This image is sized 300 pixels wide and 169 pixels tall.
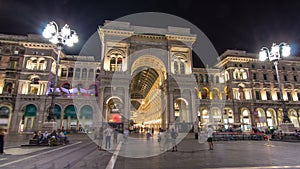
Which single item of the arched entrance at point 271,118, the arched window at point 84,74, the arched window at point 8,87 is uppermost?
the arched window at point 84,74

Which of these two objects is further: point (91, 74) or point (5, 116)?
point (91, 74)

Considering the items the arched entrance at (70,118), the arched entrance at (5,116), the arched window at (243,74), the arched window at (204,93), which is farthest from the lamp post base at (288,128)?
the arched entrance at (5,116)

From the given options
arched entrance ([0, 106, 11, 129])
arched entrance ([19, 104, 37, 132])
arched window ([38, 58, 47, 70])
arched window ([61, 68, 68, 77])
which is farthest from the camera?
arched window ([61, 68, 68, 77])

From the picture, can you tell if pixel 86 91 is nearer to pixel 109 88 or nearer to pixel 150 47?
pixel 109 88

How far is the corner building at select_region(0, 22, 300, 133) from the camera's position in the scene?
33812 mm

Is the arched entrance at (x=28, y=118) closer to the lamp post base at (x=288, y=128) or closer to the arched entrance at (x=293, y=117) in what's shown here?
the lamp post base at (x=288, y=128)

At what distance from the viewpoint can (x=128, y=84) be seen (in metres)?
33.7

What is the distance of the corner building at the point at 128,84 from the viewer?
33812 mm

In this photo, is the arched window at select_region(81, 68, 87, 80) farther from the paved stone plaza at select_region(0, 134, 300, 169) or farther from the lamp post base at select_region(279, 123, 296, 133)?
the lamp post base at select_region(279, 123, 296, 133)

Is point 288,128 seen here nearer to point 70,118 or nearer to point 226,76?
point 226,76

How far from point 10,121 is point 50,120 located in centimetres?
2638

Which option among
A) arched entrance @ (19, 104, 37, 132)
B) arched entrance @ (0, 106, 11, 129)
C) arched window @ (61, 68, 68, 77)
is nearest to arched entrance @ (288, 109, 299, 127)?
arched window @ (61, 68, 68, 77)

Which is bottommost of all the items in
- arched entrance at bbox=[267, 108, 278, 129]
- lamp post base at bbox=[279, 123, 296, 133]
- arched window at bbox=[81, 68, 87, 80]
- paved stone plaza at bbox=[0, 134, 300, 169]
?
paved stone plaza at bbox=[0, 134, 300, 169]

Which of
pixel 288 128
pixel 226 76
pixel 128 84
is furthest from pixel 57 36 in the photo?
pixel 226 76
